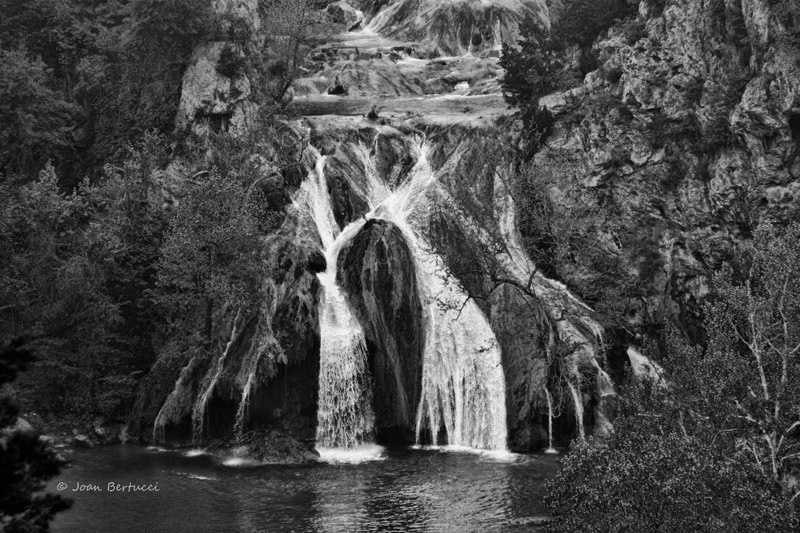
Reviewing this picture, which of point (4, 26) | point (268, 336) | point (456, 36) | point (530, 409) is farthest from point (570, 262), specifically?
point (4, 26)

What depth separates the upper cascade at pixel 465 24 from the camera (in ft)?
242

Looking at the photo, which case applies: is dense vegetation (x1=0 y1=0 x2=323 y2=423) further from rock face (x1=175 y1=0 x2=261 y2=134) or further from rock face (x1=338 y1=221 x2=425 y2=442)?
rock face (x1=338 y1=221 x2=425 y2=442)

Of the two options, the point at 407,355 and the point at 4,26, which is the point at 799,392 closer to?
the point at 407,355

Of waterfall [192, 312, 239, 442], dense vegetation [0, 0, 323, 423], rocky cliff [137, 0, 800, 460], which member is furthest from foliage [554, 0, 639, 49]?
waterfall [192, 312, 239, 442]

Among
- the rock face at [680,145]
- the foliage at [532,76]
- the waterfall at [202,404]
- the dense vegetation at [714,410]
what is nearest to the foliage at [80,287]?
the waterfall at [202,404]

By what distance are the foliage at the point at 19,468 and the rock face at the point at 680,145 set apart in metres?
38.2

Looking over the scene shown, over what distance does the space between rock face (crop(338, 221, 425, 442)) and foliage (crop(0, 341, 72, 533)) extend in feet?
87.9

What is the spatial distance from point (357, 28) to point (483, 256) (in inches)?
2043

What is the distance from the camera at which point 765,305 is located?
75.3 feet

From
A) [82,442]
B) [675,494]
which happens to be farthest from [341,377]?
[675,494]

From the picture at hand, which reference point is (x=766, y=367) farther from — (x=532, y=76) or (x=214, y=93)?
(x=214, y=93)

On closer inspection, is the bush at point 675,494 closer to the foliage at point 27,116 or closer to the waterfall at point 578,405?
the waterfall at point 578,405

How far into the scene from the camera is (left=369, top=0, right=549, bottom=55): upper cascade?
73.9m

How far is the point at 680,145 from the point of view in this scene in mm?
45406
